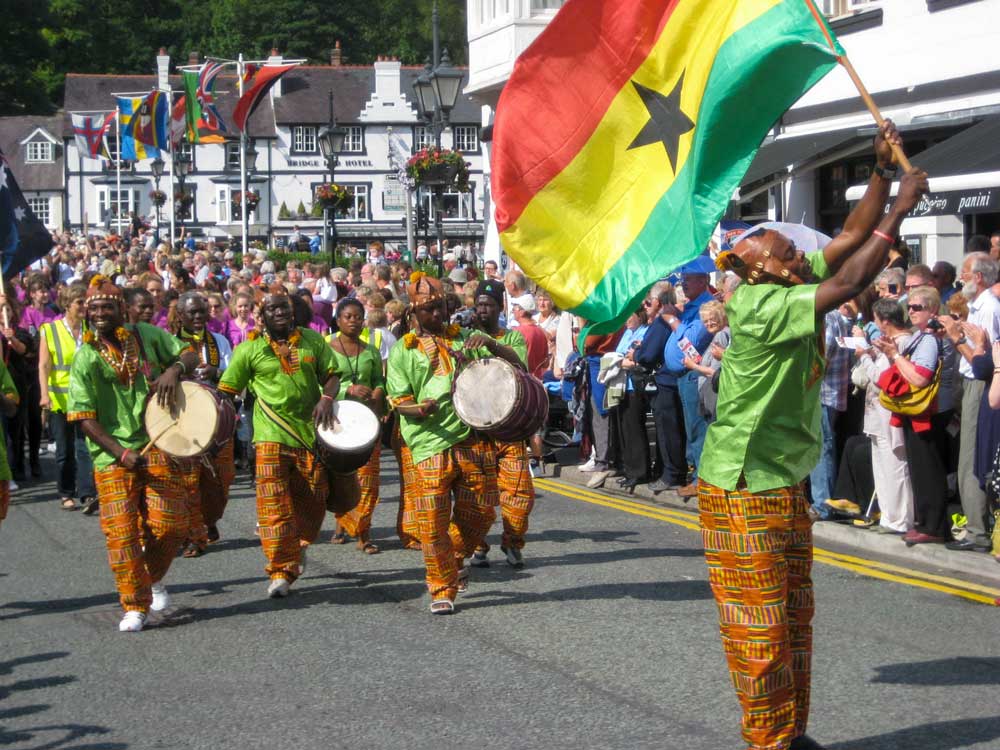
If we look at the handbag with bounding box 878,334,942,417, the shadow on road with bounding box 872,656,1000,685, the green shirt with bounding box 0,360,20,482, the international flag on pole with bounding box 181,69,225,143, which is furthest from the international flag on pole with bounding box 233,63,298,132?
the shadow on road with bounding box 872,656,1000,685

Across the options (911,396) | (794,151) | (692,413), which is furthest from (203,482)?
(794,151)

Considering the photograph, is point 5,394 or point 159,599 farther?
point 5,394

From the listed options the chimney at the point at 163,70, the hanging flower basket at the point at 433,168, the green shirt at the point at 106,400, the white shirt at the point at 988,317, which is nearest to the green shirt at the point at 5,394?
the green shirt at the point at 106,400

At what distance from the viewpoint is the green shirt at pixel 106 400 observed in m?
8.90

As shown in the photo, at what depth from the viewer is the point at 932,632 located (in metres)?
8.26

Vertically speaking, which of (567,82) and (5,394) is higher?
(567,82)

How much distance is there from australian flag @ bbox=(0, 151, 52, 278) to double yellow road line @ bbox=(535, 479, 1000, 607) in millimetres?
6849

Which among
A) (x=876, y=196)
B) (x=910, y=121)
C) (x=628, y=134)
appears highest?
(x=910, y=121)

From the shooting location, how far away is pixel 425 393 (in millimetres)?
9430

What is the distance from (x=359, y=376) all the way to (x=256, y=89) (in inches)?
962

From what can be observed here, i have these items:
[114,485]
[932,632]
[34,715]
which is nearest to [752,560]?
[932,632]

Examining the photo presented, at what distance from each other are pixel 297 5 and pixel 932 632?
99.6 metres

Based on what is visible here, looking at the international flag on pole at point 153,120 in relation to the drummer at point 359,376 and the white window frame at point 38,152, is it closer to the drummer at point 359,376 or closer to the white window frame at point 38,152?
the drummer at point 359,376

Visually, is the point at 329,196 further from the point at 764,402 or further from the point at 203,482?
the point at 764,402
